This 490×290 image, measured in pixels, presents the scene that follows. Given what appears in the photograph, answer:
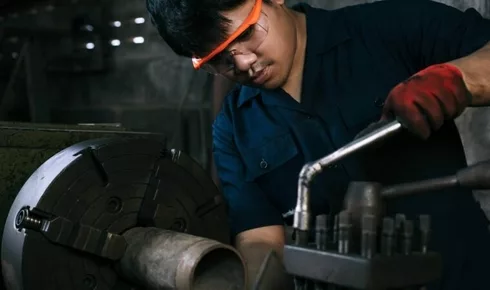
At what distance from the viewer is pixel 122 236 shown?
1.22 meters

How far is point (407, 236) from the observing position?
79cm

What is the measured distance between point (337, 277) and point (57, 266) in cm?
61

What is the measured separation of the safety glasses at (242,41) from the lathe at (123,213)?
214 millimetres

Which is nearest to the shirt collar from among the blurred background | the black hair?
the black hair

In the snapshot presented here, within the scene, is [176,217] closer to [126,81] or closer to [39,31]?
[126,81]

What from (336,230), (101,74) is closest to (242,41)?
(336,230)

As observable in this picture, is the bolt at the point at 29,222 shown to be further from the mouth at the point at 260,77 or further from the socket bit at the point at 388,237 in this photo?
the socket bit at the point at 388,237

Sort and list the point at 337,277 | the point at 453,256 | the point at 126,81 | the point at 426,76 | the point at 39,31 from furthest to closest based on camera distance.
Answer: the point at 39,31, the point at 126,81, the point at 453,256, the point at 426,76, the point at 337,277

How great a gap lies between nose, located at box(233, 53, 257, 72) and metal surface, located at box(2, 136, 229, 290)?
0.23 meters

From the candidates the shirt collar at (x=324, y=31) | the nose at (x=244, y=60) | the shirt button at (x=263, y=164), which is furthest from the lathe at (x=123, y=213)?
the shirt collar at (x=324, y=31)

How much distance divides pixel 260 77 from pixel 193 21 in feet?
0.64

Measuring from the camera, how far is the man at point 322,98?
3.89 feet

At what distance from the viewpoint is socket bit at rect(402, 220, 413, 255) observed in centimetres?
79

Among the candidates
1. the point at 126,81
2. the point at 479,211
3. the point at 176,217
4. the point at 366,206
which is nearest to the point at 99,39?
the point at 126,81
